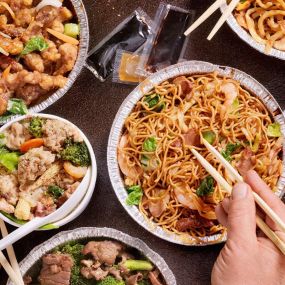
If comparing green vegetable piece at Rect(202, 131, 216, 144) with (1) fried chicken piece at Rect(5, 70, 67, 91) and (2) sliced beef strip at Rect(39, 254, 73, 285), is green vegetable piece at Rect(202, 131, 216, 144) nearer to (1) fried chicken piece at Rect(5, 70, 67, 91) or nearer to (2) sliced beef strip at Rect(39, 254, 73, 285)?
(1) fried chicken piece at Rect(5, 70, 67, 91)

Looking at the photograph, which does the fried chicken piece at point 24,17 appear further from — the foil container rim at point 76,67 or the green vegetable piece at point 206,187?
the green vegetable piece at point 206,187

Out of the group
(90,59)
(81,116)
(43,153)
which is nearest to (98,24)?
(90,59)

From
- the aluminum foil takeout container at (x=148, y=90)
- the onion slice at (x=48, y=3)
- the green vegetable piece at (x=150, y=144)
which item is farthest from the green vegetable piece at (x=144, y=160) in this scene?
the onion slice at (x=48, y=3)

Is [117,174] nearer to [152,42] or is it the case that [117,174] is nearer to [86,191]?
[86,191]

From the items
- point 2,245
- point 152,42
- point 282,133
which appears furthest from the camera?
point 152,42

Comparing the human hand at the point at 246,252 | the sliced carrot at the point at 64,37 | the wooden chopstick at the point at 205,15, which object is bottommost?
the human hand at the point at 246,252

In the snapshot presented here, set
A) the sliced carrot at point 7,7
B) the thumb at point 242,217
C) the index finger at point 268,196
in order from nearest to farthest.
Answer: the thumb at point 242,217 → the index finger at point 268,196 → the sliced carrot at point 7,7

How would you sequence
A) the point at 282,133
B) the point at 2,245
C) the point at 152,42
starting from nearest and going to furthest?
1. the point at 2,245
2. the point at 282,133
3. the point at 152,42
